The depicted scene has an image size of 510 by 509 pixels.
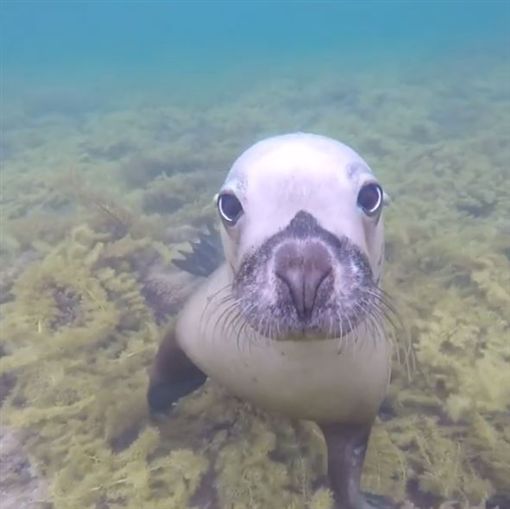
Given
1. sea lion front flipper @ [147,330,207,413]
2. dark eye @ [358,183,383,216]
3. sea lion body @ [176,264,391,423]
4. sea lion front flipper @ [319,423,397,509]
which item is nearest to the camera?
dark eye @ [358,183,383,216]

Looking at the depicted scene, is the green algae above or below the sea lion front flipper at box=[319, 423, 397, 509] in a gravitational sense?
below

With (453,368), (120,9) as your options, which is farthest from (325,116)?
(120,9)

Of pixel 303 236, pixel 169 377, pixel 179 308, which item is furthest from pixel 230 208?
pixel 179 308

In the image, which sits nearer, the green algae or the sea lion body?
the sea lion body

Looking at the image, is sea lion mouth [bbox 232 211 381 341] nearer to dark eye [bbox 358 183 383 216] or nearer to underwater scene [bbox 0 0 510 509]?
dark eye [bbox 358 183 383 216]

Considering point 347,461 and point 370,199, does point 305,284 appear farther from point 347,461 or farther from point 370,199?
point 347,461

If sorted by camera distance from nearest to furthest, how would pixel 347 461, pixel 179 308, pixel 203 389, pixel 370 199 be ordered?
pixel 370 199
pixel 347 461
pixel 203 389
pixel 179 308

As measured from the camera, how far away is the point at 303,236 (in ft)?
6.88

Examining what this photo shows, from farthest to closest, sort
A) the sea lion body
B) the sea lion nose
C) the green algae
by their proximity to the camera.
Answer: the green algae
the sea lion body
the sea lion nose

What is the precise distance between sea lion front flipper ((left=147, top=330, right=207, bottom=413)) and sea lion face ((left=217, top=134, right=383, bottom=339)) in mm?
1009

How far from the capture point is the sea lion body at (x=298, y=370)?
257 cm

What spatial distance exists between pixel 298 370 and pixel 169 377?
118cm

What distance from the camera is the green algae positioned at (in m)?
3.32

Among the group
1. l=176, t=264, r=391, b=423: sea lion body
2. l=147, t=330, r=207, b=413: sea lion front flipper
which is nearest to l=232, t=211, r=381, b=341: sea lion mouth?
l=176, t=264, r=391, b=423: sea lion body
